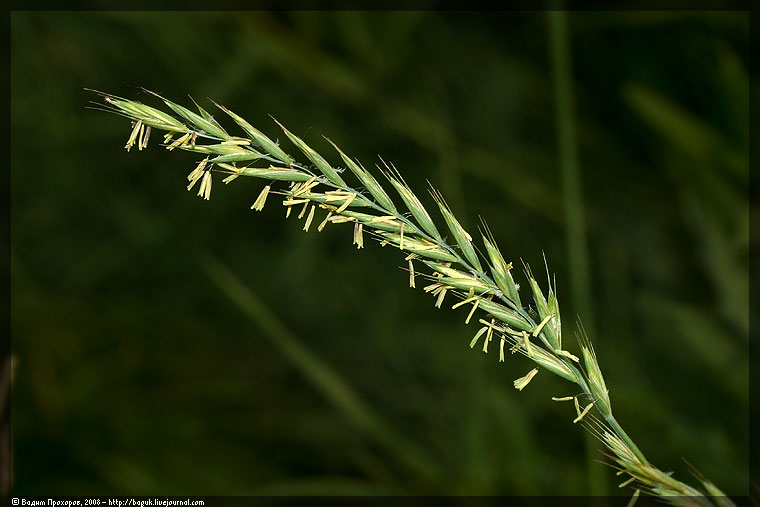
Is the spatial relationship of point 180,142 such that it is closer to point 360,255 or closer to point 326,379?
point 326,379

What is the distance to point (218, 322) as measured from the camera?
1.34 meters

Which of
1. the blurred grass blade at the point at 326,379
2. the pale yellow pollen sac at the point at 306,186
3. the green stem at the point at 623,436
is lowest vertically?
the blurred grass blade at the point at 326,379

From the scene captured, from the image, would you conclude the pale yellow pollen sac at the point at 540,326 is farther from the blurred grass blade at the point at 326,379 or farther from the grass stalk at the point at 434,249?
the blurred grass blade at the point at 326,379

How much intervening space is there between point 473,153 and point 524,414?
19.4 inches

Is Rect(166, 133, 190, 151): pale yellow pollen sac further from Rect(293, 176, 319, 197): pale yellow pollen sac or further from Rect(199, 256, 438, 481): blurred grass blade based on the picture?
Rect(199, 256, 438, 481): blurred grass blade

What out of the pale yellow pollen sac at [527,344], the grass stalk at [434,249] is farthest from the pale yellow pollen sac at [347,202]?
the pale yellow pollen sac at [527,344]

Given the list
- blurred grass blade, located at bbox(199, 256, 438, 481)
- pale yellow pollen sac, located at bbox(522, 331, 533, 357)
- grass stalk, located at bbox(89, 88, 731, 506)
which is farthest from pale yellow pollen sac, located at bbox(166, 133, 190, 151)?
blurred grass blade, located at bbox(199, 256, 438, 481)

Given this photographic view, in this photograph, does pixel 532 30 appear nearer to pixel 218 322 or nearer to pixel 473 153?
pixel 473 153

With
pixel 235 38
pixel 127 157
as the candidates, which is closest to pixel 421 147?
pixel 235 38

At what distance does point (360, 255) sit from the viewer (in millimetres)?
1296

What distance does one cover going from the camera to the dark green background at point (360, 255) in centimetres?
100

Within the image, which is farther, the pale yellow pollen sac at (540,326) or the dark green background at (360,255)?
the dark green background at (360,255)

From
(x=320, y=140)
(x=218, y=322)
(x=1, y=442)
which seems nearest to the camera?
(x=1, y=442)

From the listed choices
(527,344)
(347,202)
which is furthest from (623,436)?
(347,202)
